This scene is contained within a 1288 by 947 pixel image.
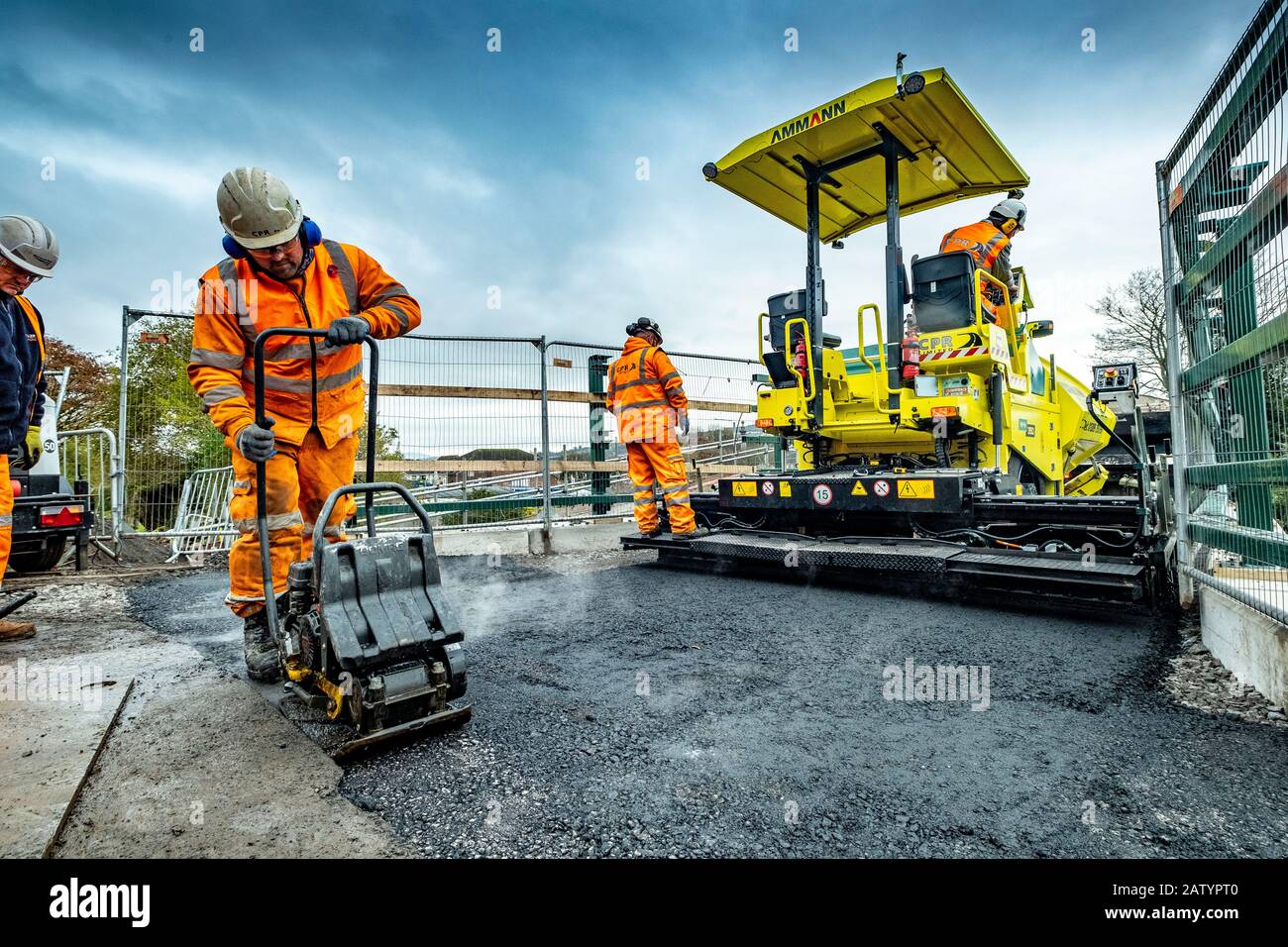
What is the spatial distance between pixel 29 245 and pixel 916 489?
16.4 feet

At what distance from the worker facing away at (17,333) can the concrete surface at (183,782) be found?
1128mm

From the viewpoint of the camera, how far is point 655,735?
2.21 metres

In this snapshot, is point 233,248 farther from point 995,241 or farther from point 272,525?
point 995,241

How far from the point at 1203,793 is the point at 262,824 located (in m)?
2.39

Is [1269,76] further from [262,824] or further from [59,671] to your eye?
[59,671]

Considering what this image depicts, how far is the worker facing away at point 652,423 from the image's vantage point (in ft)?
19.9

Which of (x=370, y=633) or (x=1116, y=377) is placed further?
(x=1116, y=377)

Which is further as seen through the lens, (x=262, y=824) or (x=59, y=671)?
(x=59, y=671)

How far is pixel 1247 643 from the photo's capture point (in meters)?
2.54

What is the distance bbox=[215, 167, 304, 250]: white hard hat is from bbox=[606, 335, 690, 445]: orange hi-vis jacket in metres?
3.80

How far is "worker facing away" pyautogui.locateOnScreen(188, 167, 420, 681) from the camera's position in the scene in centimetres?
256

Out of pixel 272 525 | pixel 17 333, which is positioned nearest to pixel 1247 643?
pixel 272 525

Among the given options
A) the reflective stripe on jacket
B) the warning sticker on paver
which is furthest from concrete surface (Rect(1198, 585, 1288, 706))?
the reflective stripe on jacket
